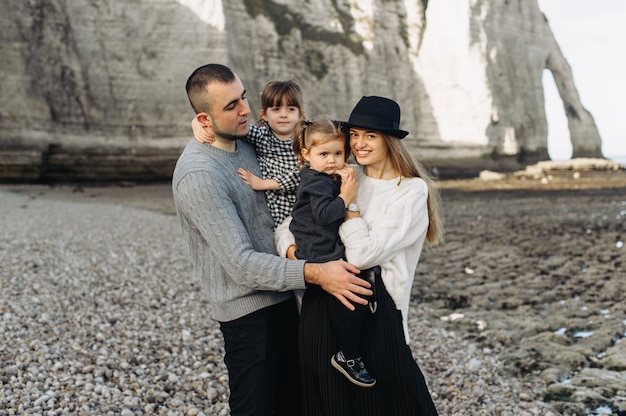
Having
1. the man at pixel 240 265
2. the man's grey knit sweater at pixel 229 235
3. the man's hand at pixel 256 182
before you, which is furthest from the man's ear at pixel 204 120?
the man's hand at pixel 256 182

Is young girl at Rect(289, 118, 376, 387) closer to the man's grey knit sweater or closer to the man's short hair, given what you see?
the man's grey knit sweater

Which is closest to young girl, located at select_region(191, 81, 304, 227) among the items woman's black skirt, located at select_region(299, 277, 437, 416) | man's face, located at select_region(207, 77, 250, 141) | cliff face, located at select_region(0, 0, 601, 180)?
man's face, located at select_region(207, 77, 250, 141)

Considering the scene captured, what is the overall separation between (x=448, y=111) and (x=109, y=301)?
32823mm

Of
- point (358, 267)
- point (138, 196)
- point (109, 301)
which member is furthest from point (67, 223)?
point (358, 267)

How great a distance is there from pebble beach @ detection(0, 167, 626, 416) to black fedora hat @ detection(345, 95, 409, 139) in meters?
2.78

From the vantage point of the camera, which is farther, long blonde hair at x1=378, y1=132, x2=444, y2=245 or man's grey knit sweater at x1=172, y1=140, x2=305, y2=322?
long blonde hair at x1=378, y1=132, x2=444, y2=245

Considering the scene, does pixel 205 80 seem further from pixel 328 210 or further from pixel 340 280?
pixel 340 280

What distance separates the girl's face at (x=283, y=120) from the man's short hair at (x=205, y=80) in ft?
1.77

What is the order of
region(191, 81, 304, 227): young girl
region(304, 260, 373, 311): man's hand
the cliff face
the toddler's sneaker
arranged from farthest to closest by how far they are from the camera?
the cliff face → region(191, 81, 304, 227): young girl → the toddler's sneaker → region(304, 260, 373, 311): man's hand

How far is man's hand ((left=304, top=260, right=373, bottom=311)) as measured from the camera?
7.96 ft

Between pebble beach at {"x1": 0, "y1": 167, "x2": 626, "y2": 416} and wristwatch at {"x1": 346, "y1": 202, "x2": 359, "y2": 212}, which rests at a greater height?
wristwatch at {"x1": 346, "y1": 202, "x2": 359, "y2": 212}

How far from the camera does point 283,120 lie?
123 inches

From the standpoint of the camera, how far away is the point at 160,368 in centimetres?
499

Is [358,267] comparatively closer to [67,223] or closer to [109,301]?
[109,301]
